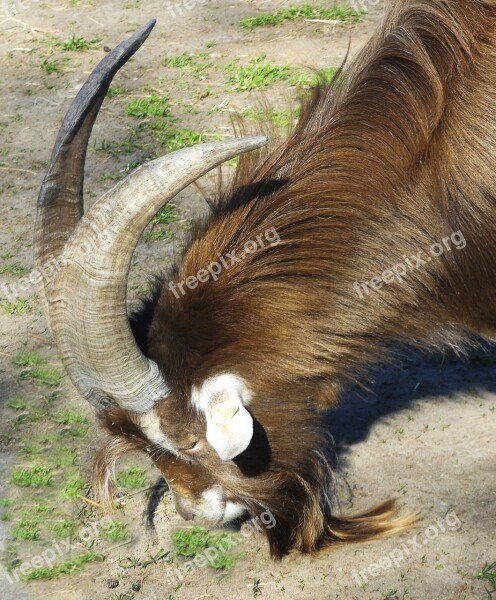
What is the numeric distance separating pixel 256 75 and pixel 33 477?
15.0 ft

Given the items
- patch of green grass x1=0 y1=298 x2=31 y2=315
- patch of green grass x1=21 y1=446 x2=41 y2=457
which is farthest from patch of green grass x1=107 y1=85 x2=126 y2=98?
patch of green grass x1=21 y1=446 x2=41 y2=457

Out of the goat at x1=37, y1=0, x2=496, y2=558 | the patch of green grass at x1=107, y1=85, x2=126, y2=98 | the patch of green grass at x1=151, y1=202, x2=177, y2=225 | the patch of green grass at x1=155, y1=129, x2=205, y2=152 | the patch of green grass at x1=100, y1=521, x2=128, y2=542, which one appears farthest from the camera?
the patch of green grass at x1=107, y1=85, x2=126, y2=98

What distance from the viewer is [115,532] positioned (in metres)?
5.17

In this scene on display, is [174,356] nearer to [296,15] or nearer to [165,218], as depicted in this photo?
[165,218]

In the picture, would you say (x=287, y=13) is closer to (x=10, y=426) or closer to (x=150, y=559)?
(x=10, y=426)

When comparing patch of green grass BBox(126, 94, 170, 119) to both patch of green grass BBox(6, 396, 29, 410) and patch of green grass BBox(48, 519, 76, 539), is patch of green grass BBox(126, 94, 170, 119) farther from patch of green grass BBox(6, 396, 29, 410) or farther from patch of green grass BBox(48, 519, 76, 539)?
patch of green grass BBox(48, 519, 76, 539)

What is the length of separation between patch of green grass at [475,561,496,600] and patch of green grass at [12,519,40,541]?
228 cm

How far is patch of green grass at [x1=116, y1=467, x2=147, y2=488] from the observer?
17.8ft

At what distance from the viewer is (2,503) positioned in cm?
538

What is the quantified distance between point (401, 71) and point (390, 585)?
2.44m

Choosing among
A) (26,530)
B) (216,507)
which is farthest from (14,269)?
(216,507)

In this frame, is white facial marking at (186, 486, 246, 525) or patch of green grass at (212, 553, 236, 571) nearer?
white facial marking at (186, 486, 246, 525)

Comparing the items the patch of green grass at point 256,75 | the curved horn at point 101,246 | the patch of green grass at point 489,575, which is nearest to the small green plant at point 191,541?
the curved horn at point 101,246

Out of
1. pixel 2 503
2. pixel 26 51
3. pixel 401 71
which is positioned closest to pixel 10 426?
pixel 2 503
